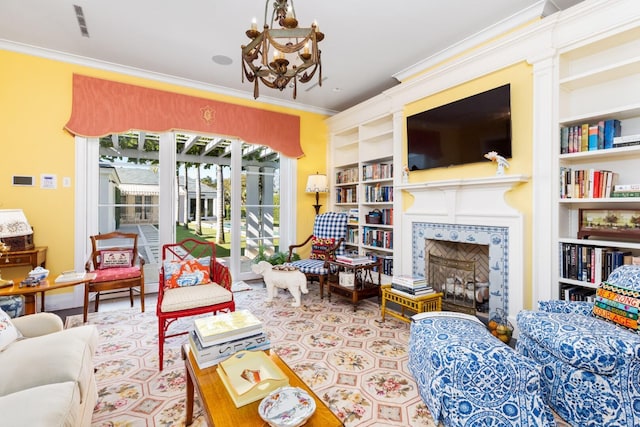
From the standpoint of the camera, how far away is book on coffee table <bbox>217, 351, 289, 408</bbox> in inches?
44.8

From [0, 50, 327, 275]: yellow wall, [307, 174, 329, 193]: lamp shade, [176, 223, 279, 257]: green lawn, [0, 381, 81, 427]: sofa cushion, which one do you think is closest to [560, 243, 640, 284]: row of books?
[307, 174, 329, 193]: lamp shade

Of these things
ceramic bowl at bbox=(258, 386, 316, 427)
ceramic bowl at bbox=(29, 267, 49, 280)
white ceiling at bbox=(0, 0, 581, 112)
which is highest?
white ceiling at bbox=(0, 0, 581, 112)

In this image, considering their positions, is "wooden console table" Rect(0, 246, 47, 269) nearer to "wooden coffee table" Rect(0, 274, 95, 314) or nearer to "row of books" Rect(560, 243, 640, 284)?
"wooden coffee table" Rect(0, 274, 95, 314)

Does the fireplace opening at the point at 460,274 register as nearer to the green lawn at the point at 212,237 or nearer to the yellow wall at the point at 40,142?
the green lawn at the point at 212,237

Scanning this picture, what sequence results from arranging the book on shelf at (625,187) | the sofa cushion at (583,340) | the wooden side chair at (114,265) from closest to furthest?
the sofa cushion at (583,340) → the book on shelf at (625,187) → the wooden side chair at (114,265)

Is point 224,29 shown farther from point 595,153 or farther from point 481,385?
point 481,385

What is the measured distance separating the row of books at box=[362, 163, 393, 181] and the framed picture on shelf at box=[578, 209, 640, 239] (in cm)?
203

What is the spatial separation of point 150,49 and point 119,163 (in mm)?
1428

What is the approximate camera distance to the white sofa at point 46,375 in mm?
1017

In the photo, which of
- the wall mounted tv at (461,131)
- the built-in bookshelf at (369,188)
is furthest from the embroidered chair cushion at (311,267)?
the wall mounted tv at (461,131)

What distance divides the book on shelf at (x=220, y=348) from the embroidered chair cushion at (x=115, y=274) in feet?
6.45

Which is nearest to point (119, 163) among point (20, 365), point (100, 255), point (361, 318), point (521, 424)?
point (100, 255)

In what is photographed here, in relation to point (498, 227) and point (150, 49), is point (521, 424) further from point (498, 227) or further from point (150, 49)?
point (150, 49)

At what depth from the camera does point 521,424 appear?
1.45 meters
